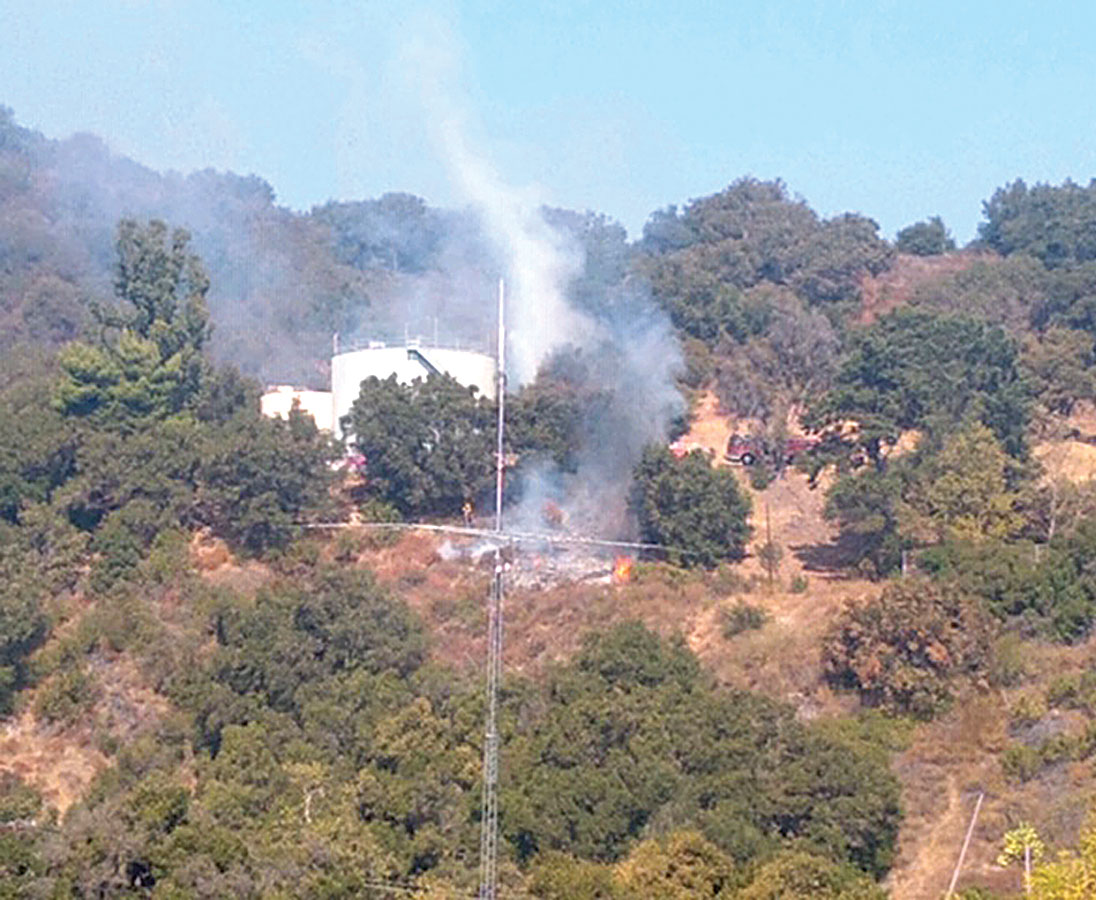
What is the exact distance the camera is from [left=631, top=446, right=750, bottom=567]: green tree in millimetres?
42250

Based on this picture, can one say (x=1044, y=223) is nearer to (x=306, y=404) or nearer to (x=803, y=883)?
(x=306, y=404)

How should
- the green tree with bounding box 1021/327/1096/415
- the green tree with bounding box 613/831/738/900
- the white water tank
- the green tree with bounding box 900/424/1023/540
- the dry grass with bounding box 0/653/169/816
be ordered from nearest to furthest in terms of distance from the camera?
the green tree with bounding box 613/831/738/900, the dry grass with bounding box 0/653/169/816, the green tree with bounding box 900/424/1023/540, the white water tank, the green tree with bounding box 1021/327/1096/415

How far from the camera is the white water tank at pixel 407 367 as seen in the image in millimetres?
49031

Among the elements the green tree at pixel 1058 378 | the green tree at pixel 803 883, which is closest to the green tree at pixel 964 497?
the green tree at pixel 1058 378

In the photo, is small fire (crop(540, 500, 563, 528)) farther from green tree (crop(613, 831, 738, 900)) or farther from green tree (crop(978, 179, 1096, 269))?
green tree (crop(978, 179, 1096, 269))

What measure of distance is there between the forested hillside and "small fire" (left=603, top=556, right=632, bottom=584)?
6.0 inches

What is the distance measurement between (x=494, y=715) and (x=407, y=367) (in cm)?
1622

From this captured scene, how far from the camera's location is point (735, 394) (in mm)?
55094

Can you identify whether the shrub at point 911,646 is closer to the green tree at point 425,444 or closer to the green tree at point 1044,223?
the green tree at point 425,444

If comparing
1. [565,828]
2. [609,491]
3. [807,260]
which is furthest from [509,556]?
[807,260]

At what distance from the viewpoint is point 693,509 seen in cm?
4244

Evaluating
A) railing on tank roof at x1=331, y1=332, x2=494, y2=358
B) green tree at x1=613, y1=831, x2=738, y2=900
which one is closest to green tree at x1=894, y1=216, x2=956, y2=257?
railing on tank roof at x1=331, y1=332, x2=494, y2=358

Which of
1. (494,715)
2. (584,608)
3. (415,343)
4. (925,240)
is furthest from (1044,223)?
(494,715)

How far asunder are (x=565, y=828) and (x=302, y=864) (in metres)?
4.14
